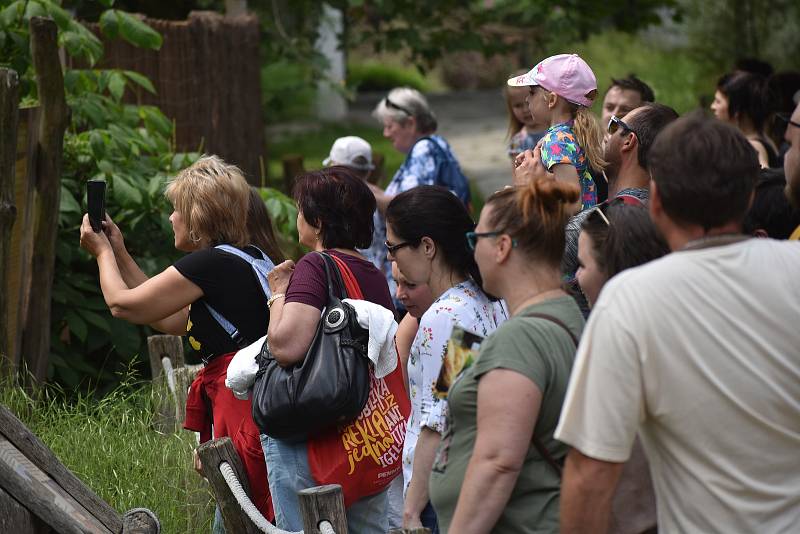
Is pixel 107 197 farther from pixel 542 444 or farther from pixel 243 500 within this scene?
pixel 542 444

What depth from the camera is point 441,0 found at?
33.6 feet

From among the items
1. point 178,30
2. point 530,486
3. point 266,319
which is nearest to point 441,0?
point 178,30

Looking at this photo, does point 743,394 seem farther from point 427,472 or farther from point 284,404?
point 284,404

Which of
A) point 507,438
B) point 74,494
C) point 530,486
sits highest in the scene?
point 507,438

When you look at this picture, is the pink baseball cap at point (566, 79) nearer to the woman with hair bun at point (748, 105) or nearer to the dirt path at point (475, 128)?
the woman with hair bun at point (748, 105)

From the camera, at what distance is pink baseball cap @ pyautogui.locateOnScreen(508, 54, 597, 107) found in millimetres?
4109

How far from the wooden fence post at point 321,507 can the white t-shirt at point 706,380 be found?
Answer: 1.15 meters

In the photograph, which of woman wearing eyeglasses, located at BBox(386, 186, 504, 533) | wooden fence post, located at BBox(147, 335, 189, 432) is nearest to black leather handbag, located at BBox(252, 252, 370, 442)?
woman wearing eyeglasses, located at BBox(386, 186, 504, 533)

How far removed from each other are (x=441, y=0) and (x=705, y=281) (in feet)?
27.6

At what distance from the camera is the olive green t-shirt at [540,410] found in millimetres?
2449

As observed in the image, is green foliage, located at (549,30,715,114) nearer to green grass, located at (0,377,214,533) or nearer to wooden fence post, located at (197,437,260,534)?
green grass, located at (0,377,214,533)

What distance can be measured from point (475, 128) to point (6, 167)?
50.8 feet

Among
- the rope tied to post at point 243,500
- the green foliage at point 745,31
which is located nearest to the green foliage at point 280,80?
the green foliage at point 745,31

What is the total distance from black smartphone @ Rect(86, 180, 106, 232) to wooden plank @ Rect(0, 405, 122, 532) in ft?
3.25
